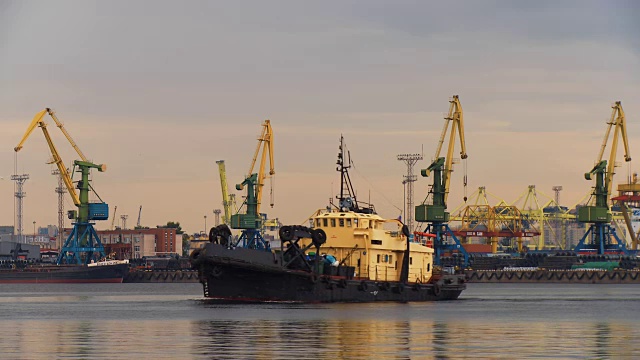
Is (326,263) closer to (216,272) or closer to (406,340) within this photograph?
(216,272)

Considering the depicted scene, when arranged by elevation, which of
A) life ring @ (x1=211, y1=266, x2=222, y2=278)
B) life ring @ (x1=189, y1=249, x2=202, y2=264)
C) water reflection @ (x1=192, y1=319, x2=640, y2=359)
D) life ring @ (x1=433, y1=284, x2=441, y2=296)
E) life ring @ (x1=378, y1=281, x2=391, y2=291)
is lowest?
water reflection @ (x1=192, y1=319, x2=640, y2=359)

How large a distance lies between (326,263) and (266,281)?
5.14 m

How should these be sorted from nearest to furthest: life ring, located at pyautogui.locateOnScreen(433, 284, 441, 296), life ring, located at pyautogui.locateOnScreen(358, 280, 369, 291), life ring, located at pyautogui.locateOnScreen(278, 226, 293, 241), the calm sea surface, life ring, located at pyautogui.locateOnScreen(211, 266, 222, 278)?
1. the calm sea surface
2. life ring, located at pyautogui.locateOnScreen(278, 226, 293, 241)
3. life ring, located at pyautogui.locateOnScreen(211, 266, 222, 278)
4. life ring, located at pyautogui.locateOnScreen(358, 280, 369, 291)
5. life ring, located at pyautogui.locateOnScreen(433, 284, 441, 296)

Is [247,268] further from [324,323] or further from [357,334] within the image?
[357,334]

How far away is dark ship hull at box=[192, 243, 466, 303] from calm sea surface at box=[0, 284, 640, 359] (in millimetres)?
2359

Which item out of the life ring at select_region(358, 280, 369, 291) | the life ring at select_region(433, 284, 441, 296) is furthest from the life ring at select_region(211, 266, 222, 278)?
the life ring at select_region(433, 284, 441, 296)

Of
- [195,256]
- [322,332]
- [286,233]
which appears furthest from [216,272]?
[322,332]

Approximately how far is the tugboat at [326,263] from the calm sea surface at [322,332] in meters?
2.77

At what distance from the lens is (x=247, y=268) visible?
109 m

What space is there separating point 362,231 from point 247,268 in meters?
11.0

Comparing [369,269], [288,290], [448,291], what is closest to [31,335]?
[288,290]

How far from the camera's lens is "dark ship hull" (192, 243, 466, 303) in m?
108

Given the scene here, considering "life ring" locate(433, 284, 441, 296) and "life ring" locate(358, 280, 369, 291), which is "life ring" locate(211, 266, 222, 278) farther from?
"life ring" locate(433, 284, 441, 296)

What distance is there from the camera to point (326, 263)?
363 feet
